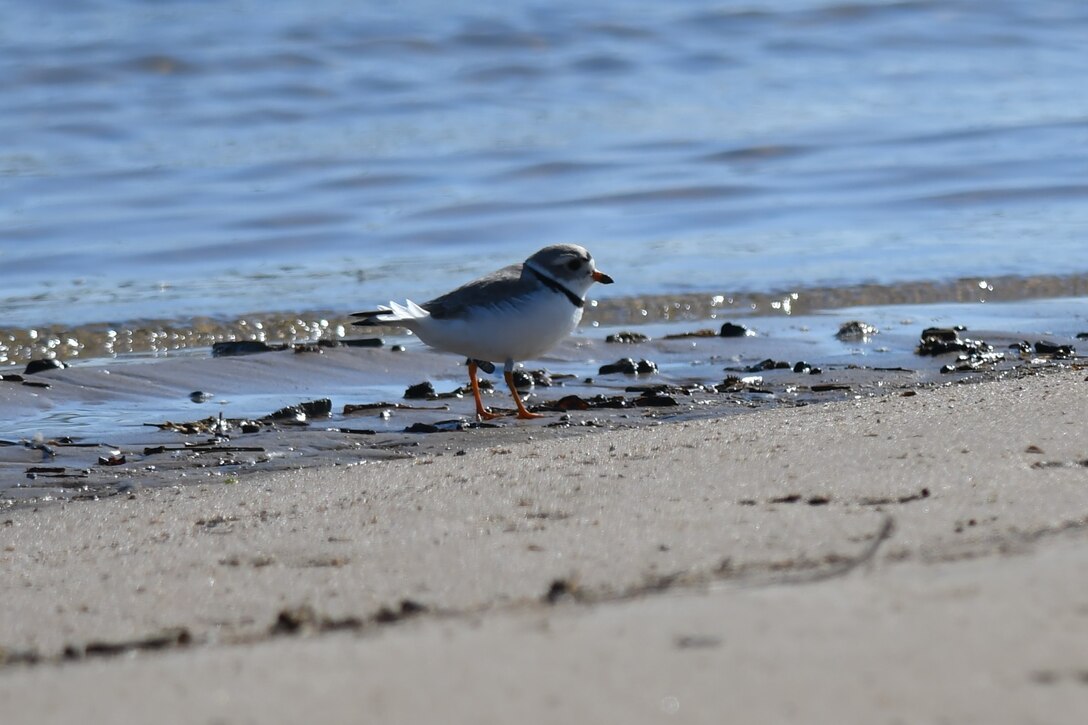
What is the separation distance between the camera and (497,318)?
6.39m

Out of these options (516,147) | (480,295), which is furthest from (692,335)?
(516,147)

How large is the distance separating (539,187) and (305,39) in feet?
29.4

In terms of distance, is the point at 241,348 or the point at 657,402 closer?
the point at 657,402

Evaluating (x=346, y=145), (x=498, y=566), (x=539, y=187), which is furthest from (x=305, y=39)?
(x=498, y=566)

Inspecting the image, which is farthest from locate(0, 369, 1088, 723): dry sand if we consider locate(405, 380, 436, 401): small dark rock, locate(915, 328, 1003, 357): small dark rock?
locate(915, 328, 1003, 357): small dark rock

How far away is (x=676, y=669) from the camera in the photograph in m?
2.38

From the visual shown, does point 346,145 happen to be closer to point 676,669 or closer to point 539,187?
point 539,187

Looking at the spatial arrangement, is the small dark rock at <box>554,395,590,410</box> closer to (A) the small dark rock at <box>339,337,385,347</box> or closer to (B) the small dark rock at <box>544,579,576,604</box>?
(A) the small dark rock at <box>339,337,385,347</box>

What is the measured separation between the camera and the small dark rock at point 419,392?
21.9 ft

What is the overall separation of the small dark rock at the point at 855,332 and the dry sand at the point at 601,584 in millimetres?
2797

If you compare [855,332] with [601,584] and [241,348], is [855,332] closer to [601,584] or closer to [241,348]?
[241,348]

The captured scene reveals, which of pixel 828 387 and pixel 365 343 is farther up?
pixel 365 343

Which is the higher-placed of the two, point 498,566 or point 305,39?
point 305,39

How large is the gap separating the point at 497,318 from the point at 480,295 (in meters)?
0.15
